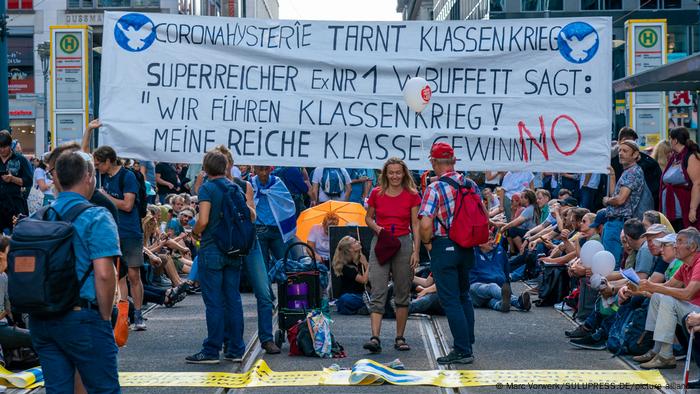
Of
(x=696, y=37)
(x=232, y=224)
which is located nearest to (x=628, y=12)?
(x=696, y=37)

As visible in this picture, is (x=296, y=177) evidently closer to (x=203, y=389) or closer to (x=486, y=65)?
(x=486, y=65)

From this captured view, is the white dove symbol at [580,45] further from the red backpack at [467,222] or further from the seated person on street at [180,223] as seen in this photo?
the seated person on street at [180,223]

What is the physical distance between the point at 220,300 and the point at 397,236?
1.67 metres

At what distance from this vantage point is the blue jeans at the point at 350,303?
13047mm

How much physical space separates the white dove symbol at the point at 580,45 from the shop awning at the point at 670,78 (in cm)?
169

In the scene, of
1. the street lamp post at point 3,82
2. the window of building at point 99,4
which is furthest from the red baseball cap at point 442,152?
the window of building at point 99,4

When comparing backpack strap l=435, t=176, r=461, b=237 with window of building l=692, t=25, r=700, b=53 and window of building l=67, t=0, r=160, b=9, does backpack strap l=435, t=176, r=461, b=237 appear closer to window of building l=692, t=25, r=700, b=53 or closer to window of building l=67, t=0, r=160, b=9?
window of building l=692, t=25, r=700, b=53

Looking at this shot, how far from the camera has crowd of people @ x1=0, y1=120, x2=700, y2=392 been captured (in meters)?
5.89

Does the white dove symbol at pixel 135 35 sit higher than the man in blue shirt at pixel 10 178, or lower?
higher

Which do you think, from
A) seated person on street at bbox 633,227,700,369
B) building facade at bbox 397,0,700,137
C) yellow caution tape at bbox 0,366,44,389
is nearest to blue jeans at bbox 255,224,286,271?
yellow caution tape at bbox 0,366,44,389

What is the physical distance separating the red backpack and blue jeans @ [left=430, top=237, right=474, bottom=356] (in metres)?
0.10

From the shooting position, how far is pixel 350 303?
514 inches

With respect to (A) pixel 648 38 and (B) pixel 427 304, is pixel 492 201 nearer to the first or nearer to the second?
(B) pixel 427 304

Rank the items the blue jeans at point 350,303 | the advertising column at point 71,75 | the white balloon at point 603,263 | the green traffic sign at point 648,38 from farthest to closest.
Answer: the green traffic sign at point 648,38 → the advertising column at point 71,75 → the blue jeans at point 350,303 → the white balloon at point 603,263
